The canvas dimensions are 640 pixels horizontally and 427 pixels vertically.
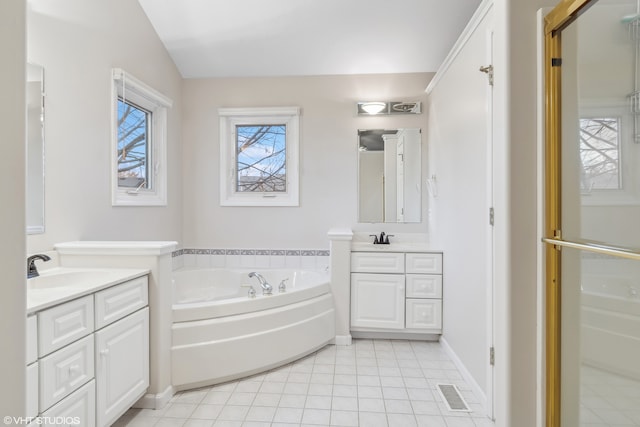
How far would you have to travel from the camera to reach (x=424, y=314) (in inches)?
112

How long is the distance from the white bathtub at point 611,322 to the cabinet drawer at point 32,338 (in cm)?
190

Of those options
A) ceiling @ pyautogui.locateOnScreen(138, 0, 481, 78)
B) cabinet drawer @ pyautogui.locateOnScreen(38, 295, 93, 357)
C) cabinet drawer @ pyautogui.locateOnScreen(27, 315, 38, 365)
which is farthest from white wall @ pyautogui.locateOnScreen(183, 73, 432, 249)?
cabinet drawer @ pyautogui.locateOnScreen(27, 315, 38, 365)

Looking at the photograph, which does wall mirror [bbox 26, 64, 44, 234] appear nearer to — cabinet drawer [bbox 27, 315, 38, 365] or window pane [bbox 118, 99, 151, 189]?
window pane [bbox 118, 99, 151, 189]

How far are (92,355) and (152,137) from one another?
6.97ft

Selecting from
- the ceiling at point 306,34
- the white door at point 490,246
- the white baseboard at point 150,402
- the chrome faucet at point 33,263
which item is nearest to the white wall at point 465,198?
the white door at point 490,246

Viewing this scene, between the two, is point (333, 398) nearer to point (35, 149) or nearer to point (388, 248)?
point (388, 248)

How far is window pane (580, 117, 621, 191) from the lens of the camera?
993mm

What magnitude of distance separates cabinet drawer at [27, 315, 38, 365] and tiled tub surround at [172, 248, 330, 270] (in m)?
2.17

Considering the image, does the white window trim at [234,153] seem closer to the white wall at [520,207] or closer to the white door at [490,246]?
the white door at [490,246]

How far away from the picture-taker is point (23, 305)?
63 cm

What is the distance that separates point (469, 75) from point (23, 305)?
2443 millimetres

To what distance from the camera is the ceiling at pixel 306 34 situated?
2.75 metres

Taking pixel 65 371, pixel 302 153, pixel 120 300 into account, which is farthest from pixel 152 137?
pixel 65 371

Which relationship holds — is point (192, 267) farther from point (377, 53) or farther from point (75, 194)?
point (377, 53)
